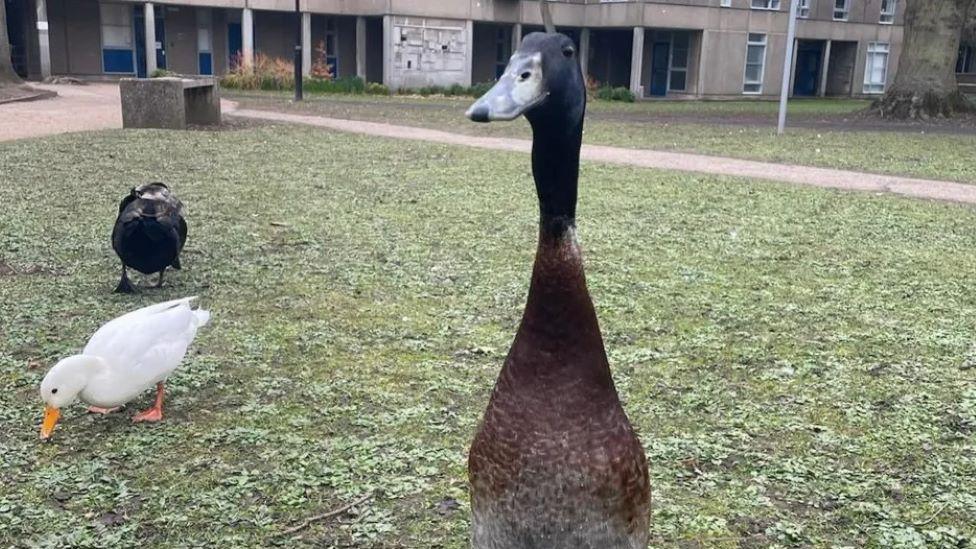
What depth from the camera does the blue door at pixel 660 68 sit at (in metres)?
37.2

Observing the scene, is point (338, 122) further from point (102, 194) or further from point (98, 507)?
point (98, 507)

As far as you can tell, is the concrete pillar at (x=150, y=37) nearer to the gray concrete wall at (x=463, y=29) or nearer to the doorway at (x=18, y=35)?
the gray concrete wall at (x=463, y=29)

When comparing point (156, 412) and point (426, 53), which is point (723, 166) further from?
Result: point (426, 53)

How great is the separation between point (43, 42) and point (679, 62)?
88.8ft

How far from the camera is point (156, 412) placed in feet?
12.0

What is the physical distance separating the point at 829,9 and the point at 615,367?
39162mm

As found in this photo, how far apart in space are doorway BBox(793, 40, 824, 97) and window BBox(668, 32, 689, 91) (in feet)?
25.2

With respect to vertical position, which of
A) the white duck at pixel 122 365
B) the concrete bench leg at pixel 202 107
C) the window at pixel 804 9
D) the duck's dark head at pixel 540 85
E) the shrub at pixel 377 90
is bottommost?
the white duck at pixel 122 365

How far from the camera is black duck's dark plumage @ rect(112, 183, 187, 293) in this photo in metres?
5.04

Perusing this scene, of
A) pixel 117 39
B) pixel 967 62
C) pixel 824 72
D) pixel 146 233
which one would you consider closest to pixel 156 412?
pixel 146 233

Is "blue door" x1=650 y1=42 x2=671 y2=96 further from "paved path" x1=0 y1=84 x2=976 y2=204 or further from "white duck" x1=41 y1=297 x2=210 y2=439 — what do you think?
"white duck" x1=41 y1=297 x2=210 y2=439

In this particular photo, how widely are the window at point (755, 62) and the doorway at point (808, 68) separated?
5.28 metres

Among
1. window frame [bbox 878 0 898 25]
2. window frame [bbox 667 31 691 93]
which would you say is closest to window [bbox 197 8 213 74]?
window frame [bbox 667 31 691 93]

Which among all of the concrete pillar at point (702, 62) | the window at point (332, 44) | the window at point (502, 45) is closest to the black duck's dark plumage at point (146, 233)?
the window at point (332, 44)
